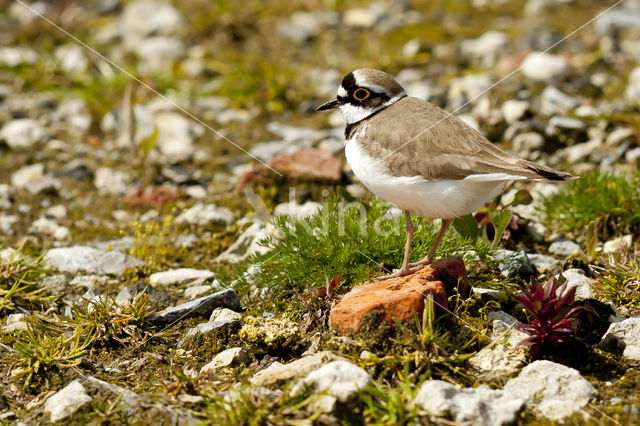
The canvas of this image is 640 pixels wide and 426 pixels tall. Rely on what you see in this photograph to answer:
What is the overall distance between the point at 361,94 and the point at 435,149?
1012mm

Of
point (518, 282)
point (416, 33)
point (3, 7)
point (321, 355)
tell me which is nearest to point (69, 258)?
point (321, 355)

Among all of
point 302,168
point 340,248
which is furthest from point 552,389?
point 302,168

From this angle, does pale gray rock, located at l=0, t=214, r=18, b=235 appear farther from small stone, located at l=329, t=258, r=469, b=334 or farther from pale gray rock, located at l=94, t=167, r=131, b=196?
small stone, located at l=329, t=258, r=469, b=334

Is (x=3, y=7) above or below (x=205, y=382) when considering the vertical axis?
above

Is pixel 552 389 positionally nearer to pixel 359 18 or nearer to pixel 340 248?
pixel 340 248

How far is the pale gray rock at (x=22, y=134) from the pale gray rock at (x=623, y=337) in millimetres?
7498

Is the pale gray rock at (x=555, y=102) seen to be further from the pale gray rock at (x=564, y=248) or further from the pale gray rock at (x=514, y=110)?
the pale gray rock at (x=564, y=248)

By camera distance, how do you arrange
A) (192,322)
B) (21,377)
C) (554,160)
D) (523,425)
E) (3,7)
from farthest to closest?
(3,7) < (554,160) < (192,322) < (21,377) < (523,425)

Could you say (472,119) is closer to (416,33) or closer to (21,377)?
(416,33)

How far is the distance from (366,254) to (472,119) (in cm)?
380

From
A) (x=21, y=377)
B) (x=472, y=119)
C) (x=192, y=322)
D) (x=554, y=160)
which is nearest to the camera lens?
(x=21, y=377)

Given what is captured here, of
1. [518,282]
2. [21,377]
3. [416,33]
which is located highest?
[416,33]

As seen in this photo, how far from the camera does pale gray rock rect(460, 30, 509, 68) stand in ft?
33.2

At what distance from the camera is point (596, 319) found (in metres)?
4.80
